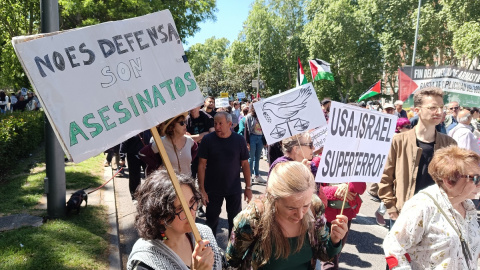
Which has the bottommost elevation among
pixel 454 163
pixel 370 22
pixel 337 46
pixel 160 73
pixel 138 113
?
pixel 337 46

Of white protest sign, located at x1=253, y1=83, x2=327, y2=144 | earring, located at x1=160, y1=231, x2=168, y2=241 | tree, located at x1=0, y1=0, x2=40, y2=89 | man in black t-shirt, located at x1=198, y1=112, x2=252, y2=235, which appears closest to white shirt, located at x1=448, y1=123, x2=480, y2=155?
white protest sign, located at x1=253, y1=83, x2=327, y2=144

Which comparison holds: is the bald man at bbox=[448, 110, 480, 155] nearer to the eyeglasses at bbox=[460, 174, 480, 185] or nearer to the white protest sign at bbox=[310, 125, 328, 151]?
the white protest sign at bbox=[310, 125, 328, 151]

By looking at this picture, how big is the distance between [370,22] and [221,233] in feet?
126

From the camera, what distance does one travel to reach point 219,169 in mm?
4363

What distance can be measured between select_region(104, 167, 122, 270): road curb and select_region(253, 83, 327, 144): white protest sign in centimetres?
226

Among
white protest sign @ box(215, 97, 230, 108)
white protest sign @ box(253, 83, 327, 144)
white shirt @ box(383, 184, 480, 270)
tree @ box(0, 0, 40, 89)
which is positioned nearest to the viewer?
white shirt @ box(383, 184, 480, 270)

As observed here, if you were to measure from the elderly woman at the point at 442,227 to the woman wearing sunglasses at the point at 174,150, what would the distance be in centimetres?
268

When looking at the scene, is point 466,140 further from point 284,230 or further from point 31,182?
point 31,182

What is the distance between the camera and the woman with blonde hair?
2.13m

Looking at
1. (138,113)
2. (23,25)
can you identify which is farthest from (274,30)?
(138,113)

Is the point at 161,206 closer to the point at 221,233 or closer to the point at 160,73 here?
the point at 160,73

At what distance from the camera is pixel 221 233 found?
5395mm

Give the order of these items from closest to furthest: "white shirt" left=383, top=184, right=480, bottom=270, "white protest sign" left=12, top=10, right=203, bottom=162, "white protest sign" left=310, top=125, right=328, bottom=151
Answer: "white protest sign" left=12, top=10, right=203, bottom=162 → "white shirt" left=383, top=184, right=480, bottom=270 → "white protest sign" left=310, top=125, right=328, bottom=151

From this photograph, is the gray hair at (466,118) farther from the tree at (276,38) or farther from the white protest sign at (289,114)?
the tree at (276,38)
